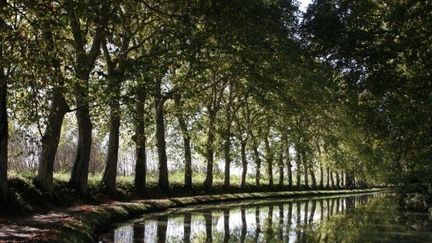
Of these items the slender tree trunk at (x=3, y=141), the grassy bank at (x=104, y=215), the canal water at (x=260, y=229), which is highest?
the slender tree trunk at (x=3, y=141)

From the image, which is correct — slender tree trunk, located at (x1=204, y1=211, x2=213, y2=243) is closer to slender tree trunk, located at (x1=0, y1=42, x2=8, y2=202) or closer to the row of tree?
the row of tree

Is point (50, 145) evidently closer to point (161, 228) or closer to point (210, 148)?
point (161, 228)

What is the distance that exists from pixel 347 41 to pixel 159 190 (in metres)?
27.0

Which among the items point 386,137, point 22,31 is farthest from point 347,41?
point 386,137

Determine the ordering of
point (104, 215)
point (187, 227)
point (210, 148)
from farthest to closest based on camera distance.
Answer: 1. point (210, 148)
2. point (187, 227)
3. point (104, 215)

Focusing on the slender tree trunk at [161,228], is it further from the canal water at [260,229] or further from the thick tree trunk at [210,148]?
the thick tree trunk at [210,148]

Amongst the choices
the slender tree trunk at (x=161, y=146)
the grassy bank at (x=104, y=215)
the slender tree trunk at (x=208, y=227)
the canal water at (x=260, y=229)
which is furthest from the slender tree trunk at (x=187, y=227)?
the slender tree trunk at (x=161, y=146)

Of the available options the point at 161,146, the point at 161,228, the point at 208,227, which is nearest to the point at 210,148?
the point at 161,146

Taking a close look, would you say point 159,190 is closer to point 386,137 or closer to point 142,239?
point 386,137

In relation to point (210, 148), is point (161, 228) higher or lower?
lower

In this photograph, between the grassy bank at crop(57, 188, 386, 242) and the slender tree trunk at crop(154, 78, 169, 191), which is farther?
the slender tree trunk at crop(154, 78, 169, 191)

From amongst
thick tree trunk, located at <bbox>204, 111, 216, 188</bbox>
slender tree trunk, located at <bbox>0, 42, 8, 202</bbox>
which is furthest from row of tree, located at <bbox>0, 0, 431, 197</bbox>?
thick tree trunk, located at <bbox>204, 111, 216, 188</bbox>

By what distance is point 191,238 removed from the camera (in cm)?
2127

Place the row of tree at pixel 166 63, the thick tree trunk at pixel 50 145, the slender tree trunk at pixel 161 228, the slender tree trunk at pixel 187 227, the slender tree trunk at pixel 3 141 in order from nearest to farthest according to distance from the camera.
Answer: the row of tree at pixel 166 63
the slender tree trunk at pixel 161 228
the slender tree trunk at pixel 187 227
the slender tree trunk at pixel 3 141
the thick tree trunk at pixel 50 145
